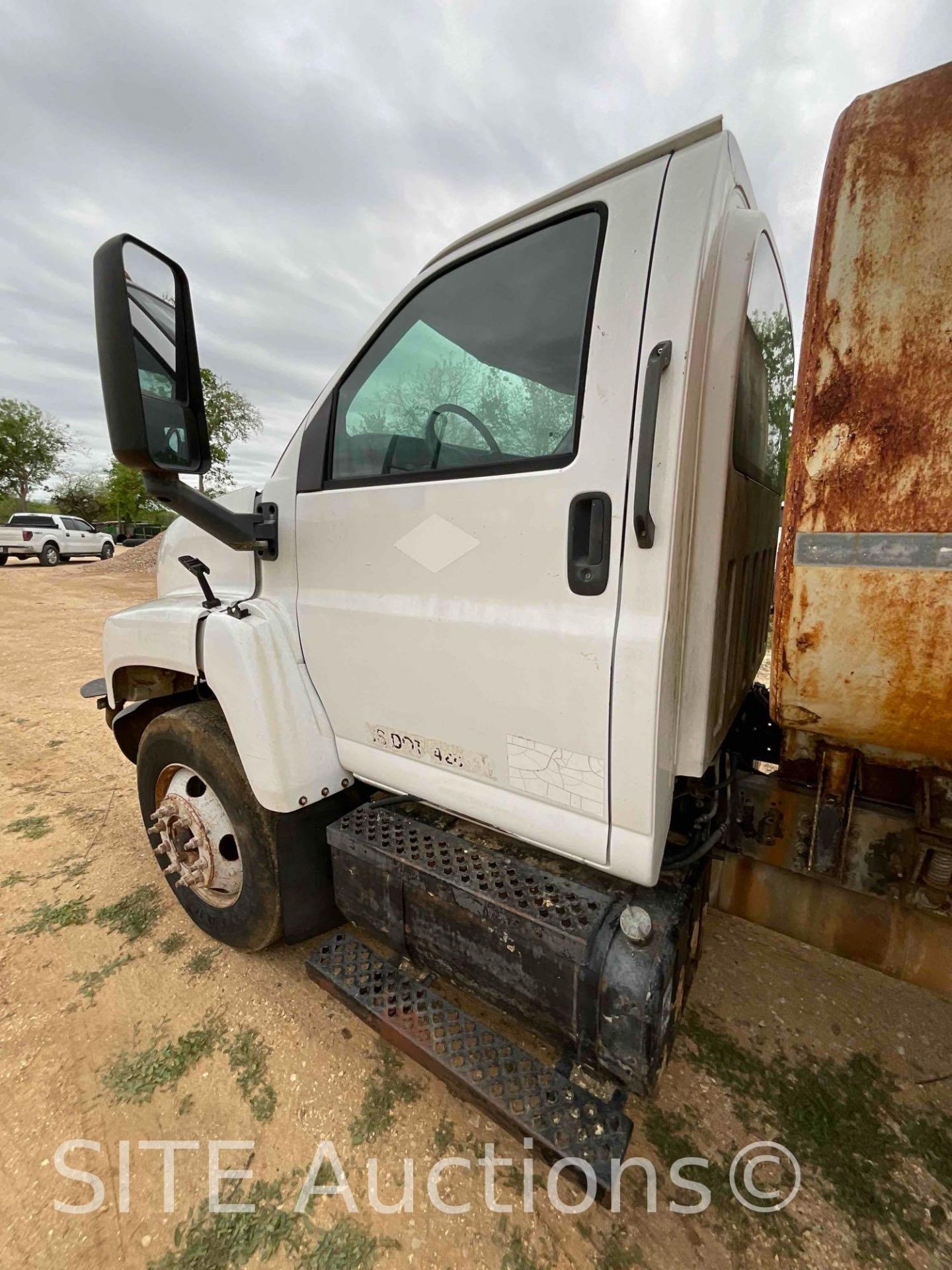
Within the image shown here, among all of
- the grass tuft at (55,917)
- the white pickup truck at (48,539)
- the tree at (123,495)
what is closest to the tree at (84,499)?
the tree at (123,495)

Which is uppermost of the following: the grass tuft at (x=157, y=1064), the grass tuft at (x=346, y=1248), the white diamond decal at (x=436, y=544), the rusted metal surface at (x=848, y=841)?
the white diamond decal at (x=436, y=544)

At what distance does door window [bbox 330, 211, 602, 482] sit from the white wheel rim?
1441 millimetres

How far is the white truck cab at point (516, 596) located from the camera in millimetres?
1320

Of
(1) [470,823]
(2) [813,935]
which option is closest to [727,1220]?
(2) [813,935]

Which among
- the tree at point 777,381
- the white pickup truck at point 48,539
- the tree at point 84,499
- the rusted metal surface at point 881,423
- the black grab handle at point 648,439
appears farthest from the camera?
the tree at point 84,499

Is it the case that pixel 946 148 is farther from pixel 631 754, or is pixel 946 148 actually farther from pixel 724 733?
pixel 724 733

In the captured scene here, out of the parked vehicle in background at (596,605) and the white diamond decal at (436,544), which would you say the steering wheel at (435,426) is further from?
the white diamond decal at (436,544)

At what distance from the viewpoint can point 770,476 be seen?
85.7 inches

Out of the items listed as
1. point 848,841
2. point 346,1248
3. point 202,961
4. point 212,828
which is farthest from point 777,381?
point 202,961

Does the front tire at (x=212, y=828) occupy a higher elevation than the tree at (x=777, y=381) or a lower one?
lower

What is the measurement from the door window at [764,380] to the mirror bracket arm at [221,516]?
5.09ft

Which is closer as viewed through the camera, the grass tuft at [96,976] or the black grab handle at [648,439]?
the black grab handle at [648,439]

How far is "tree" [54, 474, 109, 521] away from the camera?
47.7 m

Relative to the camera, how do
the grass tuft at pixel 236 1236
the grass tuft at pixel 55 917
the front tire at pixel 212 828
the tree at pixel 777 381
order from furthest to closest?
the grass tuft at pixel 55 917, the front tire at pixel 212 828, the tree at pixel 777 381, the grass tuft at pixel 236 1236
